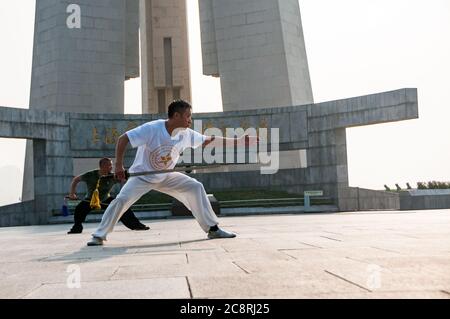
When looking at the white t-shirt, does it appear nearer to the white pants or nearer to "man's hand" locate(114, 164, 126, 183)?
the white pants

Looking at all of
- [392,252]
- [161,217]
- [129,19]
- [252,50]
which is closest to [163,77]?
[129,19]

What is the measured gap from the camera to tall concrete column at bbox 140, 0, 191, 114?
123ft

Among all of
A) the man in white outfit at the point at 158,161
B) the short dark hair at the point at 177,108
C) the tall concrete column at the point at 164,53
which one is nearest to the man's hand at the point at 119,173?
the man in white outfit at the point at 158,161

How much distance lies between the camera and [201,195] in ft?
23.3

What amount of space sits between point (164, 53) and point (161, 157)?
105 feet

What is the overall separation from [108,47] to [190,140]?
2840 cm

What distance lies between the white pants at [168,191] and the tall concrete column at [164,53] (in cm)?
3088

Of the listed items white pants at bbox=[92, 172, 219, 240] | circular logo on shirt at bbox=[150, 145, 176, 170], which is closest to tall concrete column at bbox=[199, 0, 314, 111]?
white pants at bbox=[92, 172, 219, 240]

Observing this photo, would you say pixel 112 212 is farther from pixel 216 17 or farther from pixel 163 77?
pixel 163 77

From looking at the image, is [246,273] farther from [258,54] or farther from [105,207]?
[258,54]

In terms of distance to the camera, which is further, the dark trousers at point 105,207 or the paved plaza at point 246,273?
the dark trousers at point 105,207

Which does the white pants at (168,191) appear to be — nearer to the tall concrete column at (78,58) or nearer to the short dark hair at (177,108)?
the short dark hair at (177,108)

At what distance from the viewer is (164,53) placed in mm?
37688

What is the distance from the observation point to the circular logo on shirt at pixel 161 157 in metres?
6.86
